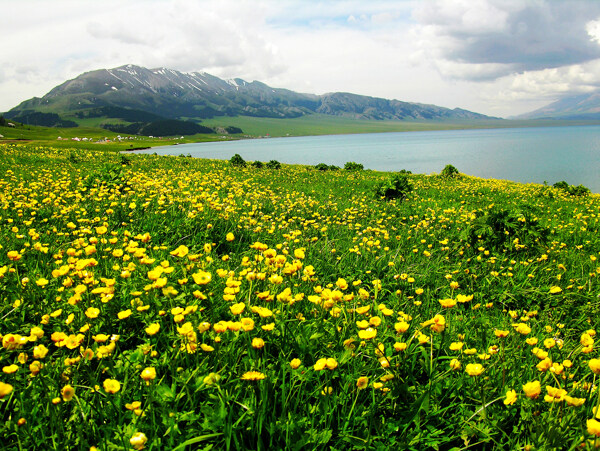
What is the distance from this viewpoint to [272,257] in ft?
10.1

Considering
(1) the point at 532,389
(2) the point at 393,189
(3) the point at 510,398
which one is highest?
(2) the point at 393,189

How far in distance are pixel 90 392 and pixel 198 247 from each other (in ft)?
10.1

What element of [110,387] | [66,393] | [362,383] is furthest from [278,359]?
[66,393]

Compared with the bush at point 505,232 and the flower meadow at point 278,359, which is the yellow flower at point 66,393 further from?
the bush at point 505,232

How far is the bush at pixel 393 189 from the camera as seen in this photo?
36.5 ft

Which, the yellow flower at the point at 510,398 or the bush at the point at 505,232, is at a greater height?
the bush at the point at 505,232

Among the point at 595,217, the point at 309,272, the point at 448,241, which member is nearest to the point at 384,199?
the point at 448,241

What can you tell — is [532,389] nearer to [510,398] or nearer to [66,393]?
[510,398]

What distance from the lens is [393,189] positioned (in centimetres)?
1121

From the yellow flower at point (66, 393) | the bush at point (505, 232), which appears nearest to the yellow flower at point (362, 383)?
the yellow flower at point (66, 393)

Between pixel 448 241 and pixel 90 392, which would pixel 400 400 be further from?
pixel 448 241

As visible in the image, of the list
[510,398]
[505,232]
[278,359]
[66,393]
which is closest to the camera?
[66,393]

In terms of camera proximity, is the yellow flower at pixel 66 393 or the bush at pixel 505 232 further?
the bush at pixel 505 232

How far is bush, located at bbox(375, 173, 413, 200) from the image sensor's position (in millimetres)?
11125
